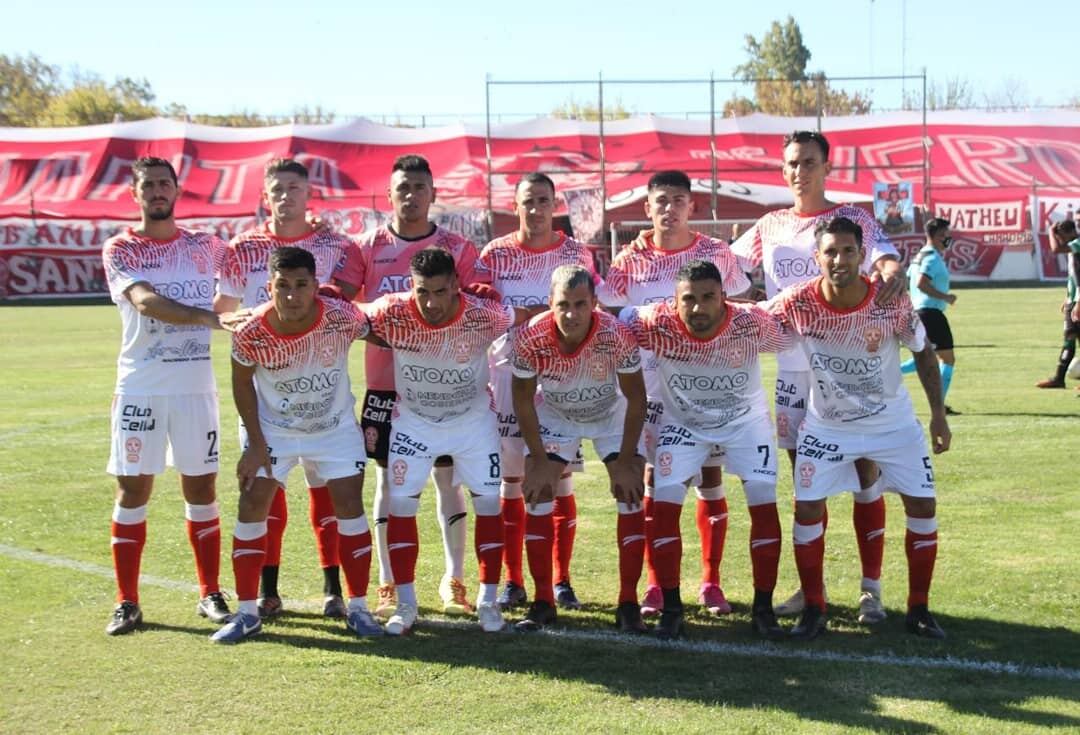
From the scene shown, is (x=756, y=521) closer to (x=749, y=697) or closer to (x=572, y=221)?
(x=749, y=697)

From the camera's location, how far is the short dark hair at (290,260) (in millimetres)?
5527

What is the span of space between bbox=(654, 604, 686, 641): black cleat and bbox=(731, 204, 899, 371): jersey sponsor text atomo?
133cm

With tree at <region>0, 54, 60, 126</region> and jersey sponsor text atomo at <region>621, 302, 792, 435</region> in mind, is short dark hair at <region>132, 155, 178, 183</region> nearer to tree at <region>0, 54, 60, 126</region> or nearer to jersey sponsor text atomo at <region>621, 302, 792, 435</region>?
jersey sponsor text atomo at <region>621, 302, 792, 435</region>

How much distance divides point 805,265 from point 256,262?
8.86 ft

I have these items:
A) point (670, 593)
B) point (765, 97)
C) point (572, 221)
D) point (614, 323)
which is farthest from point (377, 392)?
point (765, 97)

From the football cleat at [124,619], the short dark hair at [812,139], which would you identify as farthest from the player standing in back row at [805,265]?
the football cleat at [124,619]

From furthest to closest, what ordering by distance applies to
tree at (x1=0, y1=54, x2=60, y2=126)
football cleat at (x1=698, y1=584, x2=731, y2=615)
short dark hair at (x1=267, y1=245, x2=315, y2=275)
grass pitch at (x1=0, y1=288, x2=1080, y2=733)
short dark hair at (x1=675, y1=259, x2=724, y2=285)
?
tree at (x1=0, y1=54, x2=60, y2=126) → football cleat at (x1=698, y1=584, x2=731, y2=615) → short dark hair at (x1=675, y1=259, x2=724, y2=285) → short dark hair at (x1=267, y1=245, x2=315, y2=275) → grass pitch at (x1=0, y1=288, x2=1080, y2=733)

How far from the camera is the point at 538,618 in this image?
5898 millimetres

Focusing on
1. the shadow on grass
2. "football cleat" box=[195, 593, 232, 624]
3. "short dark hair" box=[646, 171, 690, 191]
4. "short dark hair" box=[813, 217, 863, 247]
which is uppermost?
"short dark hair" box=[646, 171, 690, 191]

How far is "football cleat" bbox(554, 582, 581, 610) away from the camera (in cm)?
623

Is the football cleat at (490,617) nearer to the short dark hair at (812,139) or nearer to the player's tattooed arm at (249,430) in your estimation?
the player's tattooed arm at (249,430)

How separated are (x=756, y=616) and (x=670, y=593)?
404mm

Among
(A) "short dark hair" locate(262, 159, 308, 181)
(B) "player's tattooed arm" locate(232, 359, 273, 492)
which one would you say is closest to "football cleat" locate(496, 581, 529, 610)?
(B) "player's tattooed arm" locate(232, 359, 273, 492)

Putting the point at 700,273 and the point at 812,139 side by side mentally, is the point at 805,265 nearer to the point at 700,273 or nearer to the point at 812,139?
the point at 812,139
